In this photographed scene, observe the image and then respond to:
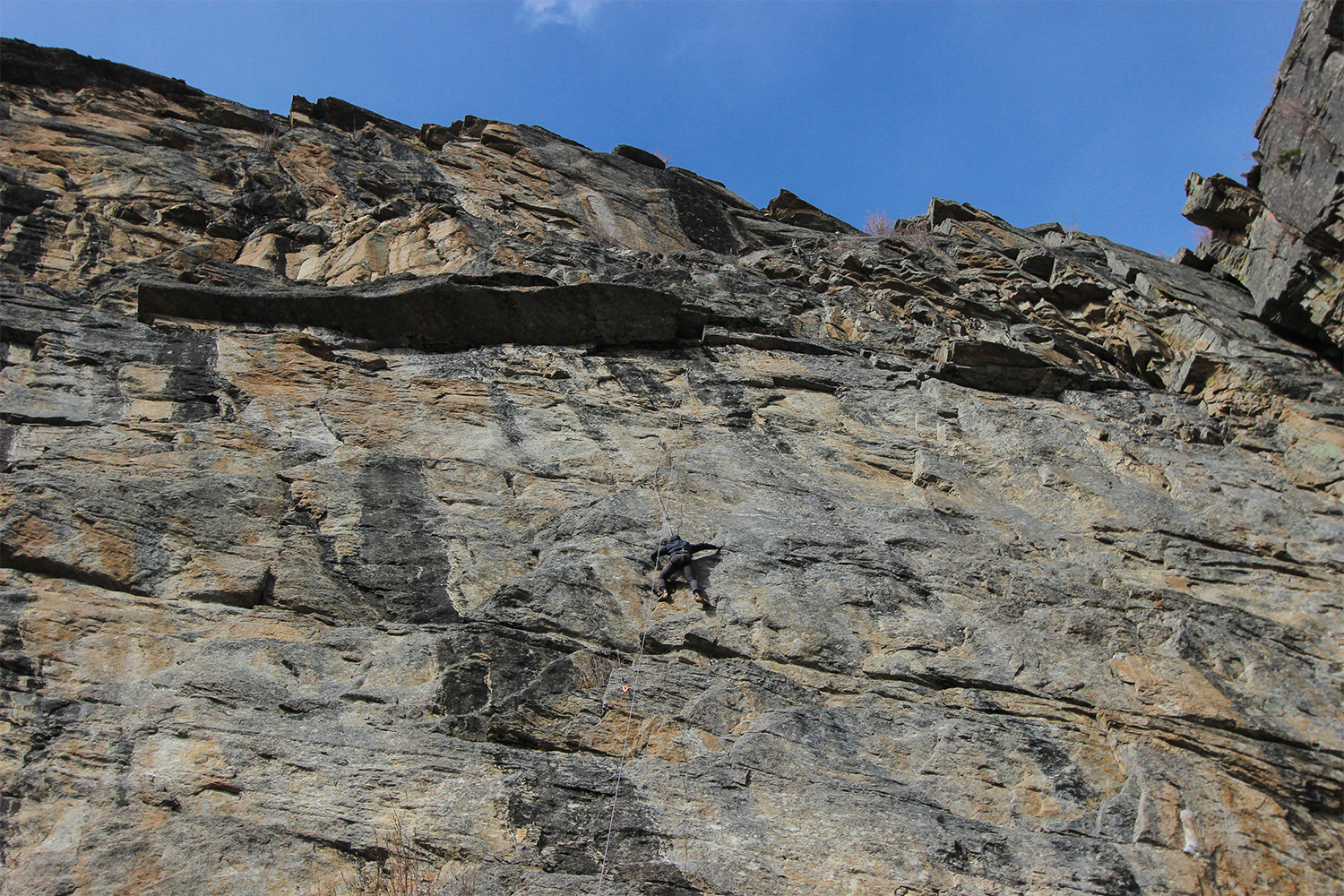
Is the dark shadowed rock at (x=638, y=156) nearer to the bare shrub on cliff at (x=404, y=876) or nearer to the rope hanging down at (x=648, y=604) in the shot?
the rope hanging down at (x=648, y=604)

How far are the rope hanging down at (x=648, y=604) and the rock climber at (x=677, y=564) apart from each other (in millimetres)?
126

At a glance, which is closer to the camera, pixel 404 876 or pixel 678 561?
pixel 404 876

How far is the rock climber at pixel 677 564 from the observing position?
783 cm

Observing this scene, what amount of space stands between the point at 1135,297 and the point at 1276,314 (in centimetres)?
225

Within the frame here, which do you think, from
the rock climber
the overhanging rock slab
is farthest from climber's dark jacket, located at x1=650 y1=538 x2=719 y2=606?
the overhanging rock slab

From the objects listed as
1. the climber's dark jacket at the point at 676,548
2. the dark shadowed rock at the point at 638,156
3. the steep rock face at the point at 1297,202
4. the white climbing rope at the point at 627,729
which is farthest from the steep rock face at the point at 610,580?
the dark shadowed rock at the point at 638,156

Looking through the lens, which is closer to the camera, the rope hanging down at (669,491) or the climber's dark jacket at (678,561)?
the climber's dark jacket at (678,561)

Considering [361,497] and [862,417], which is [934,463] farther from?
[361,497]

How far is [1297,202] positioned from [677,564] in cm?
1477

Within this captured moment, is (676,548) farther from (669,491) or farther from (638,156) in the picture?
(638,156)

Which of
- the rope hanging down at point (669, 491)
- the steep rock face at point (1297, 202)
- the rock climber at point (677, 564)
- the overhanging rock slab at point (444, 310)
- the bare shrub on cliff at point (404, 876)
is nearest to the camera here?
the bare shrub on cliff at point (404, 876)

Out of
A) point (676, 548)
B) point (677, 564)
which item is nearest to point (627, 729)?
point (677, 564)

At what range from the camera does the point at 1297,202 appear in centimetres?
1597

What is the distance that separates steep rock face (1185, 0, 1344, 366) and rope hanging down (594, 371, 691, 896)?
11264 millimetres
